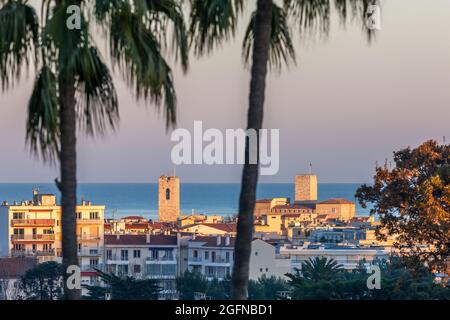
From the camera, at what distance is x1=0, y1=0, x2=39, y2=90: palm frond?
381 inches

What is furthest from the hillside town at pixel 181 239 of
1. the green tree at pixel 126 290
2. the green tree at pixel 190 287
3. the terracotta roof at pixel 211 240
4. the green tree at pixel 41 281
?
the green tree at pixel 126 290

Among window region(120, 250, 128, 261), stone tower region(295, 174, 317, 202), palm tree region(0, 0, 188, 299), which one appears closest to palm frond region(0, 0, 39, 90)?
palm tree region(0, 0, 188, 299)

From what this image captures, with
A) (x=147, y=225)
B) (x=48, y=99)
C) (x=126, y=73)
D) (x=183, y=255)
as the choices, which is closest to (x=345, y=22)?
(x=126, y=73)

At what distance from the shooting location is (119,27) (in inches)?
380

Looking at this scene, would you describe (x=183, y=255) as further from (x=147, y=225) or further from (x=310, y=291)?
(x=310, y=291)

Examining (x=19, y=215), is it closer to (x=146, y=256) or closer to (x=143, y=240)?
(x=143, y=240)

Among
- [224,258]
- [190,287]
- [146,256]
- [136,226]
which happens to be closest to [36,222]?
[136,226]

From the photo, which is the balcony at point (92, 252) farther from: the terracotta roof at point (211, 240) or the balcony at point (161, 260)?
the terracotta roof at point (211, 240)

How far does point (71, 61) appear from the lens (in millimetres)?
9484

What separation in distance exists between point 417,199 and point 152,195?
5016 inches

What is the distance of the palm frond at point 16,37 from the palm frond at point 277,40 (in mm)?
1950

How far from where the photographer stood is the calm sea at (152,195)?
118 m
